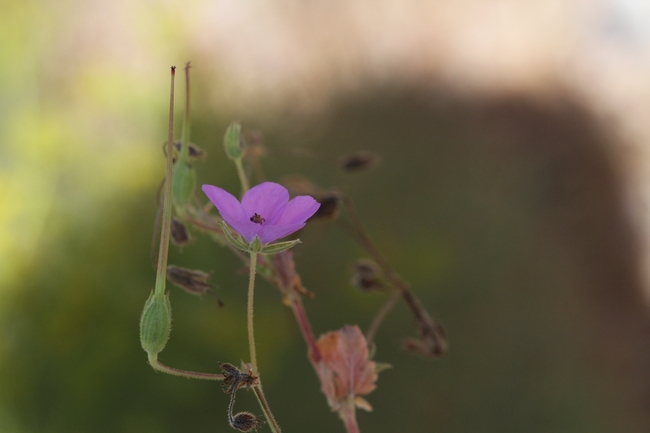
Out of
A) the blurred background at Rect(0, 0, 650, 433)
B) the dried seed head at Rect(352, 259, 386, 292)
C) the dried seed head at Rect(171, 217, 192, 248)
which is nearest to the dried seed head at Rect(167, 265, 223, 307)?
the dried seed head at Rect(171, 217, 192, 248)

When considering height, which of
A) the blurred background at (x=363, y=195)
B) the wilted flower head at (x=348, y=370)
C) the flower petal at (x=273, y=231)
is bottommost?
the wilted flower head at (x=348, y=370)

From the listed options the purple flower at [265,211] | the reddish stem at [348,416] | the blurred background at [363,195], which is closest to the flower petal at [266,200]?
the purple flower at [265,211]

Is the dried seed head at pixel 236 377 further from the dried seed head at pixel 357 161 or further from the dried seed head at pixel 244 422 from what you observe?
the dried seed head at pixel 357 161

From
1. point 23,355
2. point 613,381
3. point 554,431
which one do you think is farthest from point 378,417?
point 23,355

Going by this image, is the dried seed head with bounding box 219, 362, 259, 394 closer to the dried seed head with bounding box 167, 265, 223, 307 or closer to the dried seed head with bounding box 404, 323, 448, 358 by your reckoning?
the dried seed head with bounding box 167, 265, 223, 307

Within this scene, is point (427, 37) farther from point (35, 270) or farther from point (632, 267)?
point (35, 270)

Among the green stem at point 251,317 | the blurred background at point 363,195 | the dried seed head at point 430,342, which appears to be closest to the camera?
the green stem at point 251,317

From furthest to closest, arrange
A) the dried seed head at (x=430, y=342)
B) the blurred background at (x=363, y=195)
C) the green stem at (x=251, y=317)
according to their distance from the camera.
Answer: the blurred background at (x=363, y=195), the dried seed head at (x=430, y=342), the green stem at (x=251, y=317)
